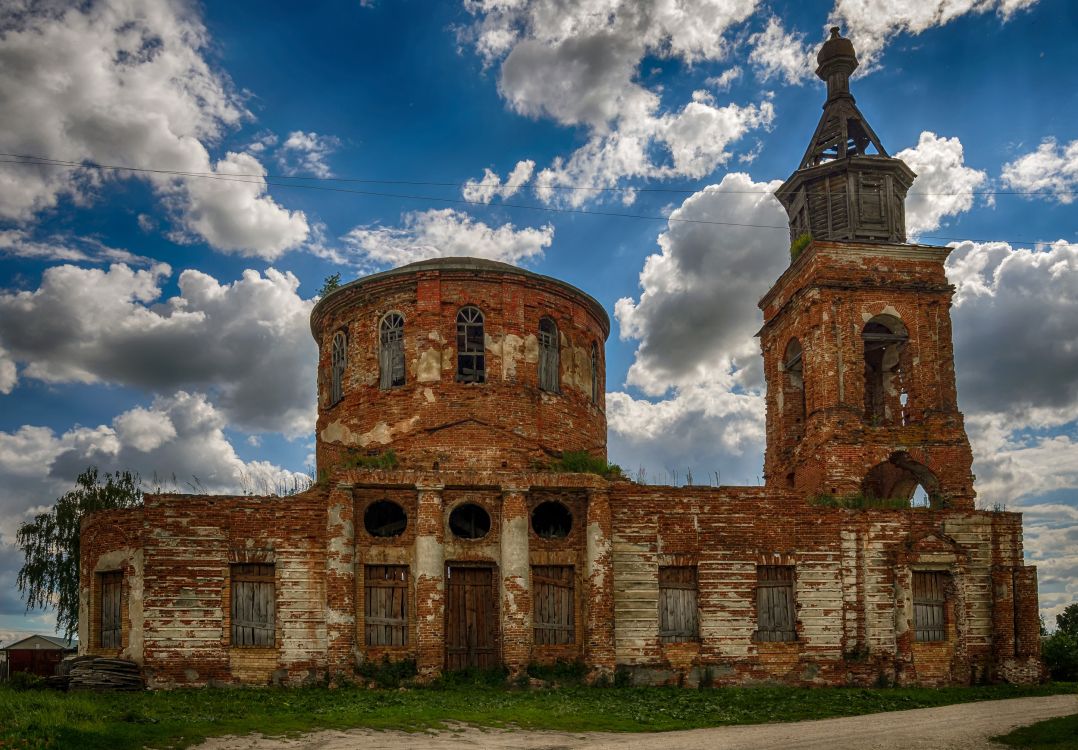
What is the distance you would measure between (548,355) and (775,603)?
7674 mm

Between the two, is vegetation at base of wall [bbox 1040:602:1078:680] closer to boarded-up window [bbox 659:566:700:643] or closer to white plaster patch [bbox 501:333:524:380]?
boarded-up window [bbox 659:566:700:643]

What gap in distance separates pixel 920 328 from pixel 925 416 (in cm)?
225

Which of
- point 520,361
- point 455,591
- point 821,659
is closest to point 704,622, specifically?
point 821,659

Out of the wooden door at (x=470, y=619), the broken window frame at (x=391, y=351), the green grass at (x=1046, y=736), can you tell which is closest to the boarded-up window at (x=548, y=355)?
the broken window frame at (x=391, y=351)

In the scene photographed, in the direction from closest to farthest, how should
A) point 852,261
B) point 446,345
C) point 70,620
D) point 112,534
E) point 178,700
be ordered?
1. point 178,700
2. point 112,534
3. point 446,345
4. point 852,261
5. point 70,620

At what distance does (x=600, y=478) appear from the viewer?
73.1ft

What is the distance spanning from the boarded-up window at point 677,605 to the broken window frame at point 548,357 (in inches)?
205

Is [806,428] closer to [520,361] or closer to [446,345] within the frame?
[520,361]

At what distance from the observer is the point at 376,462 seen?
23.1m

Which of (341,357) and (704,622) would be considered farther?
(341,357)

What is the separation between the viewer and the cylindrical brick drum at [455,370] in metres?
23.7

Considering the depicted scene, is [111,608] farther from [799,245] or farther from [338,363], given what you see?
[799,245]

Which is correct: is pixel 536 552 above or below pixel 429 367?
below

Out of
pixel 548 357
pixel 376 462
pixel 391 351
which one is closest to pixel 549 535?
pixel 376 462
